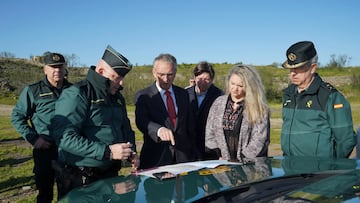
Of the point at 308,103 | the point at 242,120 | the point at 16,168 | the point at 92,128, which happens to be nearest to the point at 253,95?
the point at 242,120

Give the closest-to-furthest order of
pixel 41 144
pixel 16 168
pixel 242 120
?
pixel 242 120 < pixel 41 144 < pixel 16 168

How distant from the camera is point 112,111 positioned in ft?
9.77

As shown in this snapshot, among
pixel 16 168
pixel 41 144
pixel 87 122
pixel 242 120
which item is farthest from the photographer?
pixel 16 168

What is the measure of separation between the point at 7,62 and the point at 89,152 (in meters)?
34.5

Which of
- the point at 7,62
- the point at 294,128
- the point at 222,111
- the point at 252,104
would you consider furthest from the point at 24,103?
the point at 7,62

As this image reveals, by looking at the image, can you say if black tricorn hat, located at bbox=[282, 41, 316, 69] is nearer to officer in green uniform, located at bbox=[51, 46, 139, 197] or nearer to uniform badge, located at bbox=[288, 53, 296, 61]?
uniform badge, located at bbox=[288, 53, 296, 61]

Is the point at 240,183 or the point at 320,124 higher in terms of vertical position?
the point at 320,124

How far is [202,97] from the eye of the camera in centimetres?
470

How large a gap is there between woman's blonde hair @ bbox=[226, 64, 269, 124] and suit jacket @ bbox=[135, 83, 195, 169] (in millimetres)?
718

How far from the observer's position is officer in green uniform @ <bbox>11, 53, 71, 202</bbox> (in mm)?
4266

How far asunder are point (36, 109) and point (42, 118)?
5.5 inches

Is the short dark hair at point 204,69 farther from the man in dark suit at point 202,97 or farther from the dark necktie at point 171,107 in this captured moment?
the dark necktie at point 171,107

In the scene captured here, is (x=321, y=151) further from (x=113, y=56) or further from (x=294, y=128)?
(x=113, y=56)

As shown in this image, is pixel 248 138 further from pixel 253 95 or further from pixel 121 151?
pixel 121 151
